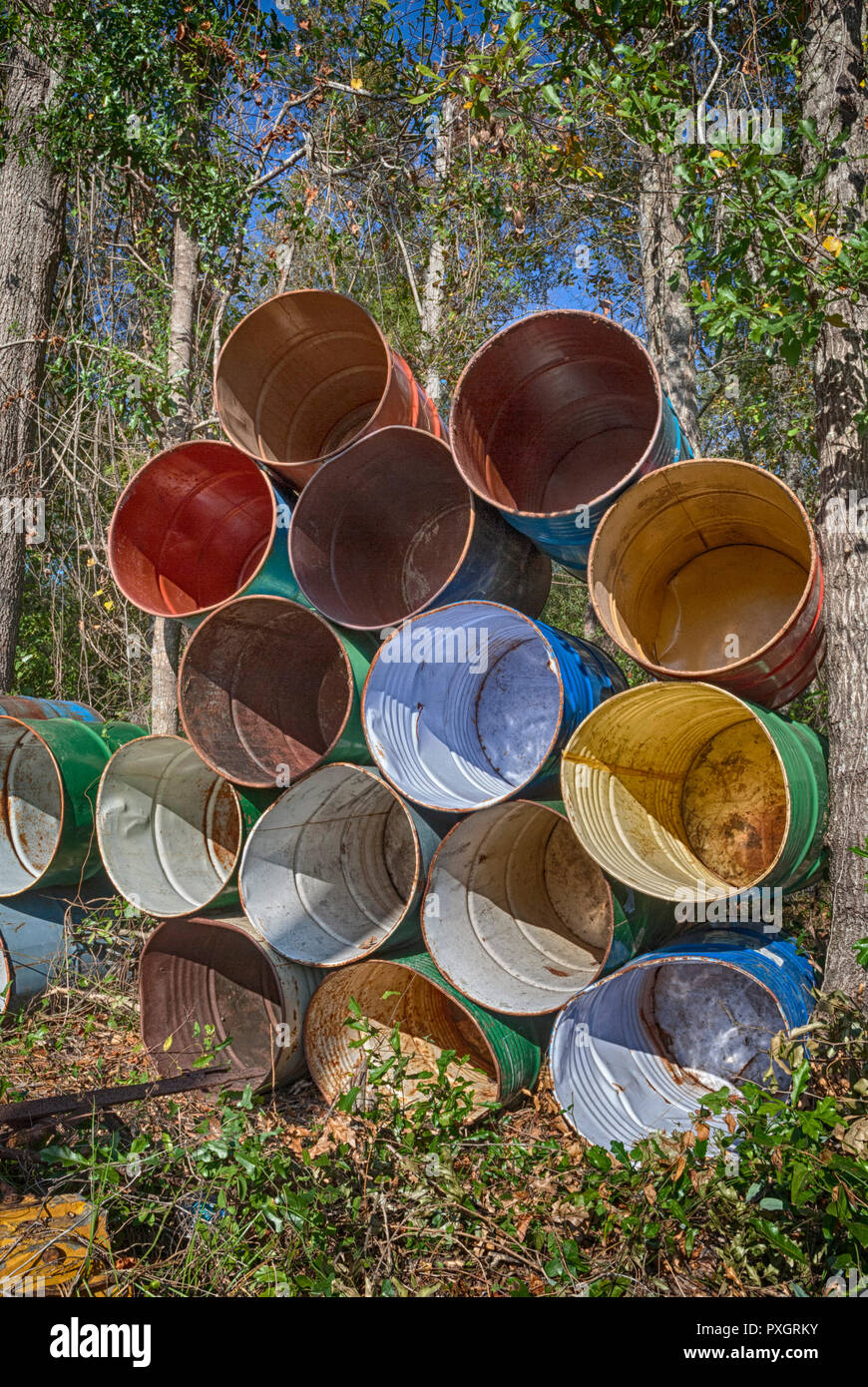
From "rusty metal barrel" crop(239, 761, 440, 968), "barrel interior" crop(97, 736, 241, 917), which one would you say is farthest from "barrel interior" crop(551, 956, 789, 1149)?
"barrel interior" crop(97, 736, 241, 917)

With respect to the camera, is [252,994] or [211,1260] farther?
[252,994]

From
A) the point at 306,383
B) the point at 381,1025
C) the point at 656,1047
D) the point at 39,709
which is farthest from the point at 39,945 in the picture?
the point at 306,383

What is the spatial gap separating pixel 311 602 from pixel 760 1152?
8.82 ft

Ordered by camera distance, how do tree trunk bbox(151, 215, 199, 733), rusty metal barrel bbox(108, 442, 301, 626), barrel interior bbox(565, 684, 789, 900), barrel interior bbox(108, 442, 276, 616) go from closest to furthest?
1. barrel interior bbox(565, 684, 789, 900)
2. rusty metal barrel bbox(108, 442, 301, 626)
3. barrel interior bbox(108, 442, 276, 616)
4. tree trunk bbox(151, 215, 199, 733)

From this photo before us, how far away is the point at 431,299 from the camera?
8273mm

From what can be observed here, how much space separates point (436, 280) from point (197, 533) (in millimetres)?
4271

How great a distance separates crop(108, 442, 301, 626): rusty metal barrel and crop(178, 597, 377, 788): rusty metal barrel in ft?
0.57

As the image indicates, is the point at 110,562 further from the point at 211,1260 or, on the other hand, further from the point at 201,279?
the point at 211,1260

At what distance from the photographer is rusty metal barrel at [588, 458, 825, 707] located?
10.7ft

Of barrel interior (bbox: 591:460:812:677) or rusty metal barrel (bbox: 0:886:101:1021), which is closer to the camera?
barrel interior (bbox: 591:460:812:677)

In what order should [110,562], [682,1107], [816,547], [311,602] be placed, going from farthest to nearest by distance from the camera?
[110,562] → [311,602] → [682,1107] → [816,547]

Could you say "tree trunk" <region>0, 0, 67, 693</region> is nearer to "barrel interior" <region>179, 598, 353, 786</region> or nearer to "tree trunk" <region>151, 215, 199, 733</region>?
"tree trunk" <region>151, 215, 199, 733</region>

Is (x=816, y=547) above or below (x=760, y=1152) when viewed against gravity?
above

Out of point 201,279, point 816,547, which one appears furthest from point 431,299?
point 816,547
